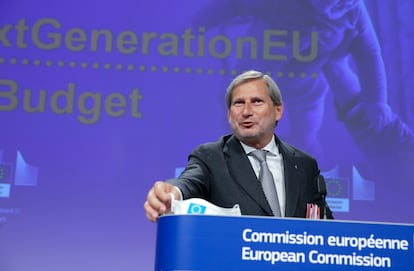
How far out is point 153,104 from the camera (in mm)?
3553

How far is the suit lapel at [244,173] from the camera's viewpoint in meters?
1.71

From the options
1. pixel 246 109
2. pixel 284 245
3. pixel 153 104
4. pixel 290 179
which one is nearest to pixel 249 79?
pixel 246 109

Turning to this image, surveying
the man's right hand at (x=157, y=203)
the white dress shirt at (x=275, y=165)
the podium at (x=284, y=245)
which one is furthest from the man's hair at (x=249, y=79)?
the podium at (x=284, y=245)

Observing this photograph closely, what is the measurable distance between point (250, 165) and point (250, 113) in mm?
215

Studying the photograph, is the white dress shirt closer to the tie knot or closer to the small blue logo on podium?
the tie knot

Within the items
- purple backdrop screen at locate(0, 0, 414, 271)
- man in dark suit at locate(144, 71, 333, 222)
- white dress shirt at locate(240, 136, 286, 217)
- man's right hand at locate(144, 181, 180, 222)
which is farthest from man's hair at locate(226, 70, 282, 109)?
purple backdrop screen at locate(0, 0, 414, 271)

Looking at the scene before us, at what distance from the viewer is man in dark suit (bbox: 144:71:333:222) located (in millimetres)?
1724

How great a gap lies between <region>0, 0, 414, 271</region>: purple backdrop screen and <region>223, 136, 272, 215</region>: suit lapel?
1660 mm

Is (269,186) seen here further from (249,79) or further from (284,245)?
(284,245)

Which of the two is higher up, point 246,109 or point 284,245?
point 246,109

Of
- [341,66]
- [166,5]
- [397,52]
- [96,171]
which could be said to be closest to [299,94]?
[341,66]

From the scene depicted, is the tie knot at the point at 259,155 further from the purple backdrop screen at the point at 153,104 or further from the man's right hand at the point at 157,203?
the purple backdrop screen at the point at 153,104

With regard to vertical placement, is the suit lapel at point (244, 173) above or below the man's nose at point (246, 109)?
below

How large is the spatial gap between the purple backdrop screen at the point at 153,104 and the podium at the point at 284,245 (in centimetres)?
226
